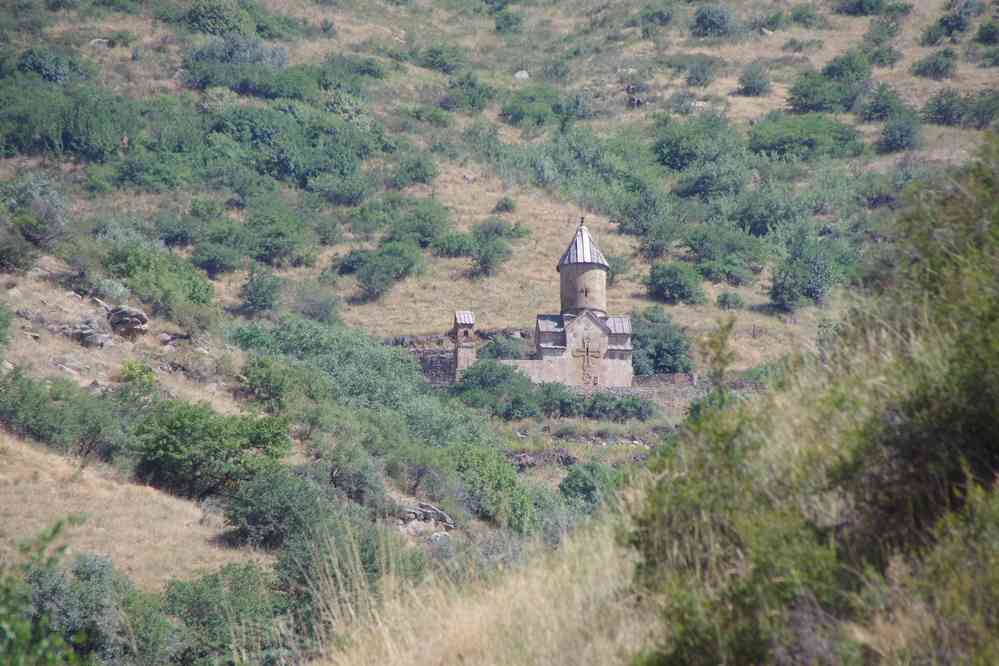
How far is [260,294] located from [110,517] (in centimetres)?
2621

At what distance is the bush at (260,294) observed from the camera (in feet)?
148

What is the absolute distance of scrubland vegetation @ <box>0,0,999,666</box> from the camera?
4.66 meters

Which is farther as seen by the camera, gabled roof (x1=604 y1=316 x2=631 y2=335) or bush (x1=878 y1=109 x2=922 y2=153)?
bush (x1=878 y1=109 x2=922 y2=153)

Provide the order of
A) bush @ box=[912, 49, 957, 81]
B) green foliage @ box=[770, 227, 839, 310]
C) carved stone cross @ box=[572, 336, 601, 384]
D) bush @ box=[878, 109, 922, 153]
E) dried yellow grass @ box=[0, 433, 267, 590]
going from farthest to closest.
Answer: bush @ box=[912, 49, 957, 81]
bush @ box=[878, 109, 922, 153]
green foliage @ box=[770, 227, 839, 310]
carved stone cross @ box=[572, 336, 601, 384]
dried yellow grass @ box=[0, 433, 267, 590]

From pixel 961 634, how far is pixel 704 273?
1905 inches

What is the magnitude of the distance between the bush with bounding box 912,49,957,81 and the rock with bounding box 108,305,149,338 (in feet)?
168

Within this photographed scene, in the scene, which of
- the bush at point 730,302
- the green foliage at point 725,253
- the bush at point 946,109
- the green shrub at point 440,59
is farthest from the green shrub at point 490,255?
the green shrub at point 440,59

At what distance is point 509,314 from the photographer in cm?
4725

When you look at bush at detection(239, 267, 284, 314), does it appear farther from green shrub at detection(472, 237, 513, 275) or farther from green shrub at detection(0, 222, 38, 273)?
green shrub at detection(0, 222, 38, 273)

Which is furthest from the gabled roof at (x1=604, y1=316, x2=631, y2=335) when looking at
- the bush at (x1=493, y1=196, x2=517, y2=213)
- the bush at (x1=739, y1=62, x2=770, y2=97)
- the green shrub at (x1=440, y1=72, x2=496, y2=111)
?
the bush at (x1=739, y1=62, x2=770, y2=97)

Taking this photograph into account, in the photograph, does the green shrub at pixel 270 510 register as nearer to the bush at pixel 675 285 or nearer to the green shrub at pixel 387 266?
the green shrub at pixel 387 266

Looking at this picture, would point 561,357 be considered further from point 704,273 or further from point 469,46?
point 469,46

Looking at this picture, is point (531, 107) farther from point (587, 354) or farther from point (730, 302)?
point (587, 354)

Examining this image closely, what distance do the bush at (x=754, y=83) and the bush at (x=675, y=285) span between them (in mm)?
25093
